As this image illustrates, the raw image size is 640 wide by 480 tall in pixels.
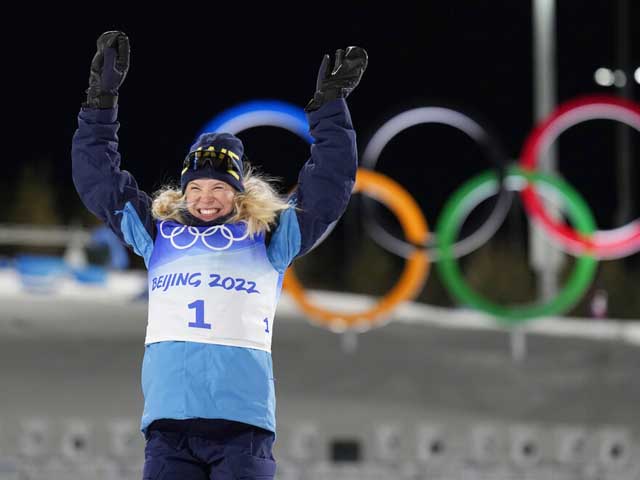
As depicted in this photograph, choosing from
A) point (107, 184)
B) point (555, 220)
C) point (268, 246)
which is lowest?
point (268, 246)

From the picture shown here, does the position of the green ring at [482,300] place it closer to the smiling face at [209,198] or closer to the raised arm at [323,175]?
the raised arm at [323,175]

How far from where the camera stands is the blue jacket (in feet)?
12.2

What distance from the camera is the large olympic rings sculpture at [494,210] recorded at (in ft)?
48.4

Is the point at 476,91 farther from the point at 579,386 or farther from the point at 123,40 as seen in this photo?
the point at 123,40

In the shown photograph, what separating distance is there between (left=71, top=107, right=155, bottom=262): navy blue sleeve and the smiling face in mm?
173

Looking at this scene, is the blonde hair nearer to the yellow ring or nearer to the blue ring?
the blue ring

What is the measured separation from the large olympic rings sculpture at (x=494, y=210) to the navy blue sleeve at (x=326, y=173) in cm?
1057

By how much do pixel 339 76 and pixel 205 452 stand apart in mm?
1228

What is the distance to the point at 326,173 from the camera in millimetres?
3938

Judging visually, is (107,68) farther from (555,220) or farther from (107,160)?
(555,220)

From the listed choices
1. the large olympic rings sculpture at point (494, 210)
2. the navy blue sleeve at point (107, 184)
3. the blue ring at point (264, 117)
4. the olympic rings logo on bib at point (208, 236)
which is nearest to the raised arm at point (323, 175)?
the olympic rings logo on bib at point (208, 236)

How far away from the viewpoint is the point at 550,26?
1877 centimetres

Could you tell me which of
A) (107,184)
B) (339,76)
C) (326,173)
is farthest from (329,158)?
(107,184)

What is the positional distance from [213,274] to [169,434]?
0.49 m
